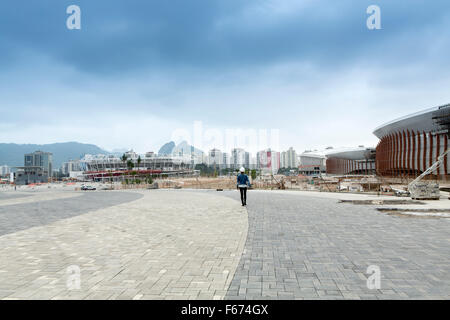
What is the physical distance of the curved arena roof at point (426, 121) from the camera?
158 feet

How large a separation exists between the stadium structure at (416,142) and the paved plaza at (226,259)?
4722cm

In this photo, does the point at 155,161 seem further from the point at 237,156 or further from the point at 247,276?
the point at 247,276

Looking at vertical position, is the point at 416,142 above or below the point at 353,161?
above

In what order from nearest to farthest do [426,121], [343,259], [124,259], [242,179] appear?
1. [343,259]
2. [124,259]
3. [242,179]
4. [426,121]

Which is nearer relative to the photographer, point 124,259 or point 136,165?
point 124,259

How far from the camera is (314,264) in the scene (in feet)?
16.2

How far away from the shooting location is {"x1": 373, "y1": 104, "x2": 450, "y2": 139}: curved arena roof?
48031 millimetres

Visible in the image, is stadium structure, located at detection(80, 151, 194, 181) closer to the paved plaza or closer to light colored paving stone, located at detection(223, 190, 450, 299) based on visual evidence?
the paved plaza

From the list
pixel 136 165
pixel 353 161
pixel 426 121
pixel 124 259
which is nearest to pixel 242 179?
pixel 124 259

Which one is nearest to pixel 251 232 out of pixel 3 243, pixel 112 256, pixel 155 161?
pixel 112 256

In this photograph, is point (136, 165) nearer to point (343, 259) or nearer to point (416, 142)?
point (416, 142)

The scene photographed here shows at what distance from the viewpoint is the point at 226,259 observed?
5.26m

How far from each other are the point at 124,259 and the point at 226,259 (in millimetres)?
2087
